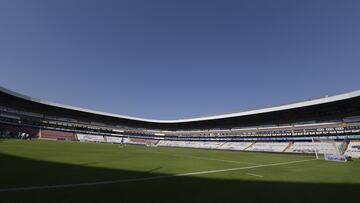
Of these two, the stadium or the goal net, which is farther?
the goal net

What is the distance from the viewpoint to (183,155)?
98.7 ft

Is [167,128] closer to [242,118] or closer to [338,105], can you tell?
[242,118]

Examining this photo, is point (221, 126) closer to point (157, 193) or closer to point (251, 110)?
point (251, 110)

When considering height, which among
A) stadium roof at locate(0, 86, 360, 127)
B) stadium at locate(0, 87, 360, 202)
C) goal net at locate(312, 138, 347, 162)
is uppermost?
stadium roof at locate(0, 86, 360, 127)

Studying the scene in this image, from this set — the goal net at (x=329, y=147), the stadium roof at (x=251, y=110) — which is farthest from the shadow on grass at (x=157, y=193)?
the stadium roof at (x=251, y=110)

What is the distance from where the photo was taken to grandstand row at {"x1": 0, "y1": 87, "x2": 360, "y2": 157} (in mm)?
47281

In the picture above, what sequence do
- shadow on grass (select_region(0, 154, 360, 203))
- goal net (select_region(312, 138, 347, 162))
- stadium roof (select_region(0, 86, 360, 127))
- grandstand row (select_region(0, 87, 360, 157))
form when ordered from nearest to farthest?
shadow on grass (select_region(0, 154, 360, 203))
goal net (select_region(312, 138, 347, 162))
stadium roof (select_region(0, 86, 360, 127))
grandstand row (select_region(0, 87, 360, 157))

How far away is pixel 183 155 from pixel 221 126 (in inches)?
2272

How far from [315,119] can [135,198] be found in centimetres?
6107

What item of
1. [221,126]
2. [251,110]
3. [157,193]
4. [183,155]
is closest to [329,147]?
[251,110]

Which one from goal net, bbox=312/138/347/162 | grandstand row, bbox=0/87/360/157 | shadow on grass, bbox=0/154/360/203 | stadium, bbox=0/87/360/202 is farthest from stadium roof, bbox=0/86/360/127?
shadow on grass, bbox=0/154/360/203

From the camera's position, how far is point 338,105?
159ft

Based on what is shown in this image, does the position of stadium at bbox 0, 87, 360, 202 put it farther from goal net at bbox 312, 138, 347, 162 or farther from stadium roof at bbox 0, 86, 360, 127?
stadium roof at bbox 0, 86, 360, 127

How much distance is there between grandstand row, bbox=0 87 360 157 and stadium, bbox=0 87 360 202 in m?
0.28
